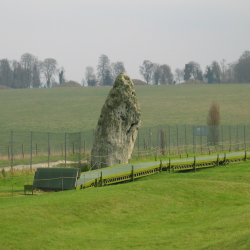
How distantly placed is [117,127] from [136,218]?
12206 mm

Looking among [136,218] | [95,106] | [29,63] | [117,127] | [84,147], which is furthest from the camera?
[29,63]

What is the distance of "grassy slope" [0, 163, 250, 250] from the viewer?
10438 millimetres

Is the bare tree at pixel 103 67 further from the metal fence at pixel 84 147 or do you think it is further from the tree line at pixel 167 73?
the metal fence at pixel 84 147

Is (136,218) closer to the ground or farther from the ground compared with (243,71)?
closer to the ground

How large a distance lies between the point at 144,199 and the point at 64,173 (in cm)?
419

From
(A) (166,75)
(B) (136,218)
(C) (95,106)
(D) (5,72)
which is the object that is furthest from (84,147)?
(A) (166,75)

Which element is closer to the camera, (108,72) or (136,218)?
(136,218)

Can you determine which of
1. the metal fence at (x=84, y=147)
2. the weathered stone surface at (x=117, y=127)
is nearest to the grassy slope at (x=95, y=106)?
the metal fence at (x=84, y=147)

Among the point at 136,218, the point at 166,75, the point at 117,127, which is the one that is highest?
the point at 166,75

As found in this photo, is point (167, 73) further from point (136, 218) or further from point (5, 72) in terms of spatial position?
point (136, 218)

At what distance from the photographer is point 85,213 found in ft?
42.4

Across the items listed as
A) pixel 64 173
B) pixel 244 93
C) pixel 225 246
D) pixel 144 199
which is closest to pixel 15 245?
pixel 225 246

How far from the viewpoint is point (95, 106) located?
82.8 metres

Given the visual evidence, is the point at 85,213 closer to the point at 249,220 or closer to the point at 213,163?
the point at 249,220
